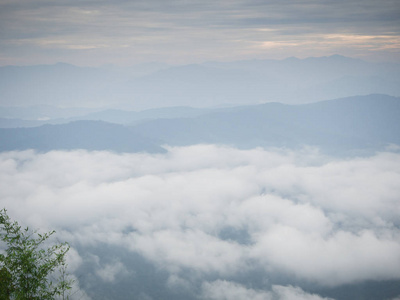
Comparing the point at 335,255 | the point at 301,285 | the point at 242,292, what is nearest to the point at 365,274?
the point at 335,255

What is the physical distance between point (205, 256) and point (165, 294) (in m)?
41.0

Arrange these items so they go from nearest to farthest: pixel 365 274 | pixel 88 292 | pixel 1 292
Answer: pixel 1 292 → pixel 88 292 → pixel 365 274

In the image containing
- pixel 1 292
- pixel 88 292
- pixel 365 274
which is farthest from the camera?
pixel 365 274

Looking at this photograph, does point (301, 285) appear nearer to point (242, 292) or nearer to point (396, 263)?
point (242, 292)

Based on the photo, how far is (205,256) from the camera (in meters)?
186

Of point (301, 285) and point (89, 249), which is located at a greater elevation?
point (89, 249)

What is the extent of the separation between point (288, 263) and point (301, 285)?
20824 millimetres

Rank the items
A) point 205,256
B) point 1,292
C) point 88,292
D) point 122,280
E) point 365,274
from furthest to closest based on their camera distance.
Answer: point 205,256, point 365,274, point 122,280, point 88,292, point 1,292

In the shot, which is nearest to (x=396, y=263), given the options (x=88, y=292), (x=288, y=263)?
(x=288, y=263)

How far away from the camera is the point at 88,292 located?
5753 inches

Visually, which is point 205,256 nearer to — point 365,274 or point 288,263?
point 288,263

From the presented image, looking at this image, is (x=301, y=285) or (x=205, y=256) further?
(x=205, y=256)

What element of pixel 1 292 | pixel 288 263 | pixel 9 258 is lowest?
pixel 288 263

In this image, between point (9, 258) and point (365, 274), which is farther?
point (365, 274)
